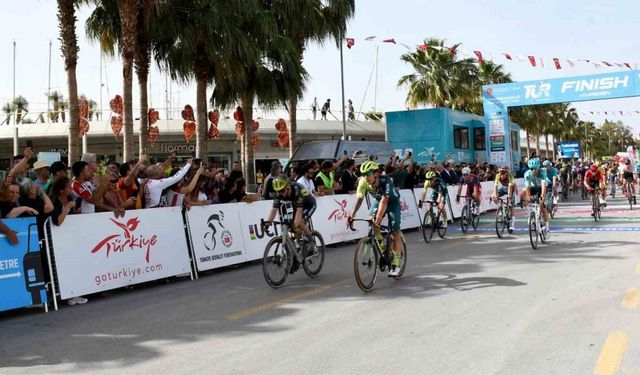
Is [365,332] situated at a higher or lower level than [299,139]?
lower

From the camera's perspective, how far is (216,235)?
10781 millimetres

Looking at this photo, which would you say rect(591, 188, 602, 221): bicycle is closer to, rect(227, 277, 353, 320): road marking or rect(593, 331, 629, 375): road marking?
rect(227, 277, 353, 320): road marking

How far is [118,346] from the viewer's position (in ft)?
19.1

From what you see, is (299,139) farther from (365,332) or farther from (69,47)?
(365,332)

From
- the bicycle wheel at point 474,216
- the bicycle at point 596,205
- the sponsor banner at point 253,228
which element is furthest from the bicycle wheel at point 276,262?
the bicycle at point 596,205

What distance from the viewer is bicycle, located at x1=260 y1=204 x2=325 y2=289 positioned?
8.60 metres

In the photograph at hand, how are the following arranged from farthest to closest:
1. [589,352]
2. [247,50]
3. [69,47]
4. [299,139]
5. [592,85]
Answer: [299,139] < [592,85] < [247,50] < [69,47] < [589,352]

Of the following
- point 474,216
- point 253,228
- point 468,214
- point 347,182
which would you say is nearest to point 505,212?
point 468,214

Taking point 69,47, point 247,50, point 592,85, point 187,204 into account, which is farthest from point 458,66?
point 187,204

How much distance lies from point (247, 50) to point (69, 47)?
4687 mm

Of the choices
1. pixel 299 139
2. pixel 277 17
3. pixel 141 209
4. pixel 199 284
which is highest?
pixel 277 17

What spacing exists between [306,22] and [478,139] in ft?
33.9

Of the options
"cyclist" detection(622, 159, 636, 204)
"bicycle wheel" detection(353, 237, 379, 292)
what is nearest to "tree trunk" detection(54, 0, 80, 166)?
"bicycle wheel" detection(353, 237, 379, 292)

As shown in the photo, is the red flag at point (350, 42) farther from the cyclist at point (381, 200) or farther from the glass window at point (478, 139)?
the cyclist at point (381, 200)
